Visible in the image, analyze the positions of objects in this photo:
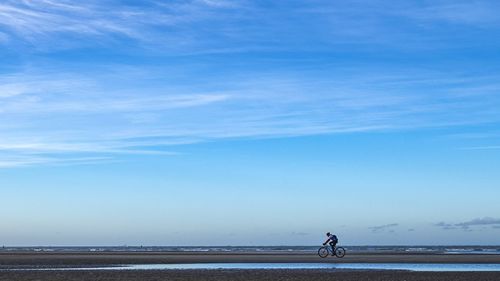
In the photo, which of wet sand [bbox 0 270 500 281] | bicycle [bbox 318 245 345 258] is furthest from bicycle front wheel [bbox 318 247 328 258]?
wet sand [bbox 0 270 500 281]

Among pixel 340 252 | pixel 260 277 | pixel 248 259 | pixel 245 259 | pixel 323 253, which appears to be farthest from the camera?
pixel 245 259

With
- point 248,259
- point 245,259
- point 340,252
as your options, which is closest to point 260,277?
point 340,252

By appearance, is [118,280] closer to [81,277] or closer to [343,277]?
[81,277]

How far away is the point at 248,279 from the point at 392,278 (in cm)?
730

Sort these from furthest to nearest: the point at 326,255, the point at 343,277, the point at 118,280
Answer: the point at 326,255 < the point at 343,277 < the point at 118,280

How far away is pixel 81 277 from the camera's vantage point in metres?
36.7

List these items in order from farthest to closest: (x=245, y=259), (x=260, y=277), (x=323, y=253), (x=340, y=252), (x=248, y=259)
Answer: (x=245, y=259) < (x=248, y=259) < (x=323, y=253) < (x=340, y=252) < (x=260, y=277)

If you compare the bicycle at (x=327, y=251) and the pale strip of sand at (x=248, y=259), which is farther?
the bicycle at (x=327, y=251)

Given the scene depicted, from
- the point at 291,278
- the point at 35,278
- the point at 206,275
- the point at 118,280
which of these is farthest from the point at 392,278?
the point at 35,278

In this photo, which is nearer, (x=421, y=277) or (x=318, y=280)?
(x=318, y=280)

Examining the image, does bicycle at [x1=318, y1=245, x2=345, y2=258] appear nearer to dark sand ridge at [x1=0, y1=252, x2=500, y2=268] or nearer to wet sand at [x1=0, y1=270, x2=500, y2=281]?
dark sand ridge at [x1=0, y1=252, x2=500, y2=268]

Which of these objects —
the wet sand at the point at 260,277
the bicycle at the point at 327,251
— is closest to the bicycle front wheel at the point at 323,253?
the bicycle at the point at 327,251

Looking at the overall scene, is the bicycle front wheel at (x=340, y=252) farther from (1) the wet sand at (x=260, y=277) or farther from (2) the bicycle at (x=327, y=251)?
(1) the wet sand at (x=260, y=277)

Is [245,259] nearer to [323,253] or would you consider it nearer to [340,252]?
[323,253]
